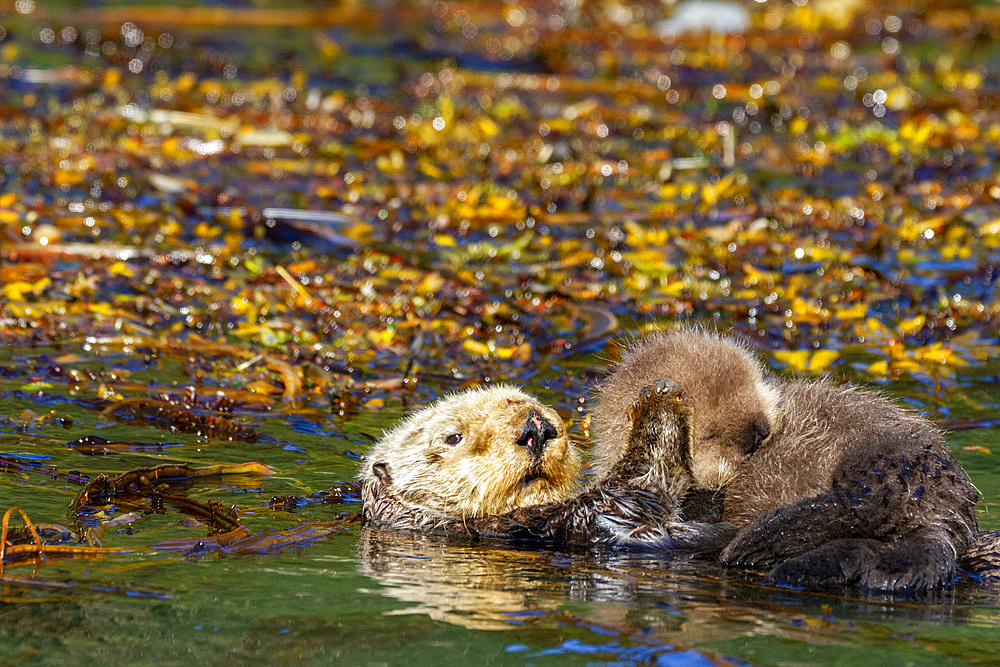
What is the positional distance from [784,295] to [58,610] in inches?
198

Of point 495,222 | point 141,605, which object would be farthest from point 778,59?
point 141,605

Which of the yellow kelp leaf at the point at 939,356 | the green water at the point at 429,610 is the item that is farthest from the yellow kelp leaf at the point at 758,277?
the green water at the point at 429,610

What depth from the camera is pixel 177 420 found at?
563 cm

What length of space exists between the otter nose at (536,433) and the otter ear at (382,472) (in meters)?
0.57

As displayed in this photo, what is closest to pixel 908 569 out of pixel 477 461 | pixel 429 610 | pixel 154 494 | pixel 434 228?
pixel 429 610

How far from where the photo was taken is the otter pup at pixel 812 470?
12.0 ft

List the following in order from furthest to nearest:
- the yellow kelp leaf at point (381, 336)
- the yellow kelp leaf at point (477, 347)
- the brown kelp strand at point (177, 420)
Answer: the yellow kelp leaf at point (381, 336), the yellow kelp leaf at point (477, 347), the brown kelp strand at point (177, 420)

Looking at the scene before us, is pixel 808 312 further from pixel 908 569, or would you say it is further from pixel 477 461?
pixel 908 569

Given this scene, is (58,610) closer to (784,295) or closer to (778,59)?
(784,295)

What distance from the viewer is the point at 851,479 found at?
3953 millimetres

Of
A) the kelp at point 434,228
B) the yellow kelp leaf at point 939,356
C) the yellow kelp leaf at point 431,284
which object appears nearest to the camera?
the kelp at point 434,228

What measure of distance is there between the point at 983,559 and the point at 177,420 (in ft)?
11.3

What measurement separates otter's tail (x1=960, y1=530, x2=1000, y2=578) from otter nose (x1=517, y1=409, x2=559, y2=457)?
147cm

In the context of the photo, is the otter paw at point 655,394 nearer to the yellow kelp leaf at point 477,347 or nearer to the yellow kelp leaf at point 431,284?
the yellow kelp leaf at point 477,347
